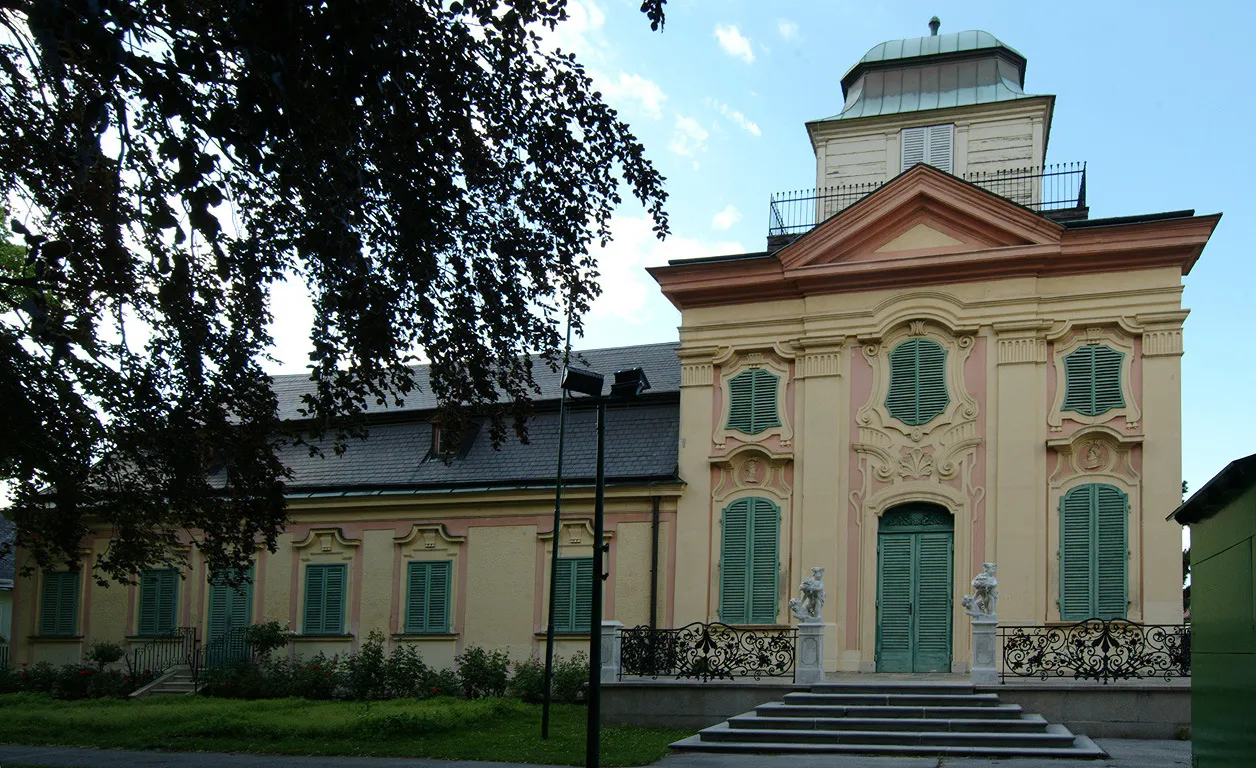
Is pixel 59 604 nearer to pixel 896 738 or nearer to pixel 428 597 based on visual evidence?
pixel 428 597

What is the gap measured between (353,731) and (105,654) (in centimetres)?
1128

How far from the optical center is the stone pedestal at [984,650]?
56.7ft

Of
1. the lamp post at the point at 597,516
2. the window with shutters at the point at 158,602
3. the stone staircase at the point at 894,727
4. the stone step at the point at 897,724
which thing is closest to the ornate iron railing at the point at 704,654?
the stone staircase at the point at 894,727

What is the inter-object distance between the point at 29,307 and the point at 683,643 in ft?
46.2

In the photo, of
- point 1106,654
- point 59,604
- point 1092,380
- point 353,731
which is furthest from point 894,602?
point 59,604

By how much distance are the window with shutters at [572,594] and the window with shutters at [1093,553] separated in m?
8.29

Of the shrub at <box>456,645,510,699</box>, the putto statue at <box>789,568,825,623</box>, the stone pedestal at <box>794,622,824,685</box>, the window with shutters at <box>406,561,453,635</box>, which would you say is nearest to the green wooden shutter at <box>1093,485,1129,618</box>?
the putto statue at <box>789,568,825,623</box>

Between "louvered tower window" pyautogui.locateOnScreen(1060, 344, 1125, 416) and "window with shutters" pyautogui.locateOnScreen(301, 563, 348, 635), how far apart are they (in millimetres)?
14097

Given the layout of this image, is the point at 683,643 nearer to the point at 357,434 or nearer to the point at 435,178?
the point at 357,434

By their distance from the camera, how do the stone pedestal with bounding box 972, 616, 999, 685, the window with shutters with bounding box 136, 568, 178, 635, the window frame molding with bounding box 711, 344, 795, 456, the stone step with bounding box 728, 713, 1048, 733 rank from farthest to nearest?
the window with shutters with bounding box 136, 568, 178, 635
the window frame molding with bounding box 711, 344, 795, 456
the stone pedestal with bounding box 972, 616, 999, 685
the stone step with bounding box 728, 713, 1048, 733

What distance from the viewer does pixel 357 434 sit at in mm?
12422

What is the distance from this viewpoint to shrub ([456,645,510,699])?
75.8ft

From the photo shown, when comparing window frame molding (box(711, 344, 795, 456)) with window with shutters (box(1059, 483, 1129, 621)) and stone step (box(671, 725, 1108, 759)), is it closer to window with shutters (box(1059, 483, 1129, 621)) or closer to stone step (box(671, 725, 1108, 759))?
window with shutters (box(1059, 483, 1129, 621))

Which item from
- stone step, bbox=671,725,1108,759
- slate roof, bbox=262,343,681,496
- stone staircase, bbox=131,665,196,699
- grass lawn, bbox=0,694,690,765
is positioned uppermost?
slate roof, bbox=262,343,681,496
